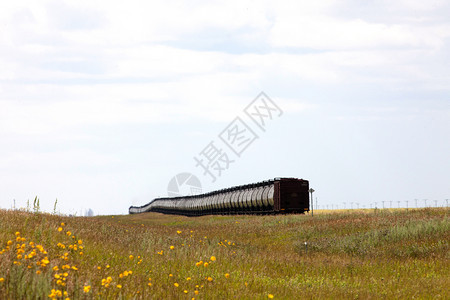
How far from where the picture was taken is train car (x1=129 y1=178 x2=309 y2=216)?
41156mm

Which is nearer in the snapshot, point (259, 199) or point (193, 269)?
point (193, 269)

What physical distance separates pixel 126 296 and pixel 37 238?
4.06 meters

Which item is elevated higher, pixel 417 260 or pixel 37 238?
pixel 37 238

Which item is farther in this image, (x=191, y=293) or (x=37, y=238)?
(x=37, y=238)

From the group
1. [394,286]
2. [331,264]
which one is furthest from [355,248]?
[394,286]

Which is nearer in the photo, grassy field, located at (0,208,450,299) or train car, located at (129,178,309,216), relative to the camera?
grassy field, located at (0,208,450,299)

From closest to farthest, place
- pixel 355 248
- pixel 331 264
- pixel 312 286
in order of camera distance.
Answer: pixel 312 286 < pixel 331 264 < pixel 355 248

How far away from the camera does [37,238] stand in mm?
10484

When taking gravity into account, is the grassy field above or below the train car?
below

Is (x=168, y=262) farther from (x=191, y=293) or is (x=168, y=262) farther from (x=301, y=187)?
(x=301, y=187)

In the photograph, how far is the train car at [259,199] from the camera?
41156 mm

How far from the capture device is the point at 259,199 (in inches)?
1800

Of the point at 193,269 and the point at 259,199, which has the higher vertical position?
the point at 259,199

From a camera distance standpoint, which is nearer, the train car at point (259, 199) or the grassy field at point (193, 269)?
the grassy field at point (193, 269)
